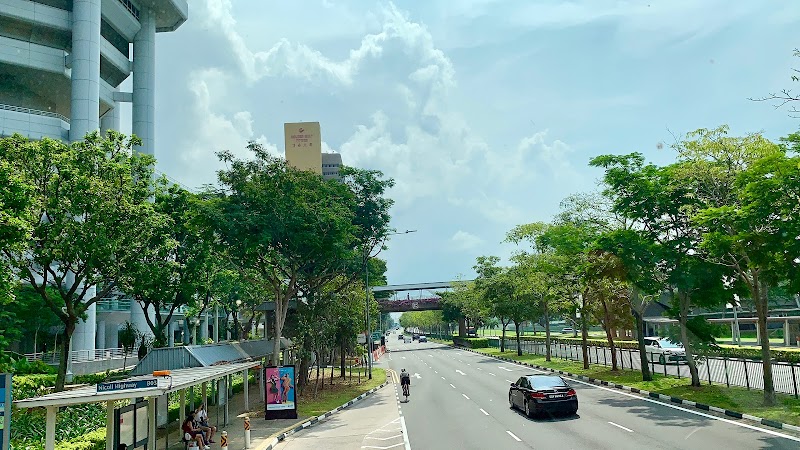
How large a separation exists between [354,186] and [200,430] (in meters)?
21.5

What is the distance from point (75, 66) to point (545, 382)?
4407 cm

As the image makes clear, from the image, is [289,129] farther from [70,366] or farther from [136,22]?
[70,366]

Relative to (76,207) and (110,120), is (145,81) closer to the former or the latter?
(110,120)

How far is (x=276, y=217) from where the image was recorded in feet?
93.4

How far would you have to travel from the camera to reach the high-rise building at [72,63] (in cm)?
4744

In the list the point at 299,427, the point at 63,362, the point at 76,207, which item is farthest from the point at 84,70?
the point at 299,427

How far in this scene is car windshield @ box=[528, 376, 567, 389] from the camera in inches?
894

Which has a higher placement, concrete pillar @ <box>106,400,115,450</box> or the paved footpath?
concrete pillar @ <box>106,400,115,450</box>

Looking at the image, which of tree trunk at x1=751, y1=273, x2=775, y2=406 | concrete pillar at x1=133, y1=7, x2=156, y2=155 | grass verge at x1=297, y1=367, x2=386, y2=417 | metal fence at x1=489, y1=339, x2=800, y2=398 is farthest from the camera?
concrete pillar at x1=133, y1=7, x2=156, y2=155

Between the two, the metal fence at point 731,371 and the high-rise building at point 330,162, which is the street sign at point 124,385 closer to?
the metal fence at point 731,371

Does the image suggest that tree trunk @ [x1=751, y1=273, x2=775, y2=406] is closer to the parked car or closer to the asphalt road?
the asphalt road

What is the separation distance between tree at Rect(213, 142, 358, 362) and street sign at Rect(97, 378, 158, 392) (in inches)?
519

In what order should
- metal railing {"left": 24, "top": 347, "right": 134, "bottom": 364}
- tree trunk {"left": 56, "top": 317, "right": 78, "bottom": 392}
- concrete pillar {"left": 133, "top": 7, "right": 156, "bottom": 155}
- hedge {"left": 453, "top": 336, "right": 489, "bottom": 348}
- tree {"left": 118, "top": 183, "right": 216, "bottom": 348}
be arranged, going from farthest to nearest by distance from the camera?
hedge {"left": 453, "top": 336, "right": 489, "bottom": 348} → concrete pillar {"left": 133, "top": 7, "right": 156, "bottom": 155} → metal railing {"left": 24, "top": 347, "right": 134, "bottom": 364} → tree {"left": 118, "top": 183, "right": 216, "bottom": 348} → tree trunk {"left": 56, "top": 317, "right": 78, "bottom": 392}

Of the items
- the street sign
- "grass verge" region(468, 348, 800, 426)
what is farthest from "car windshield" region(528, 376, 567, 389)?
the street sign
